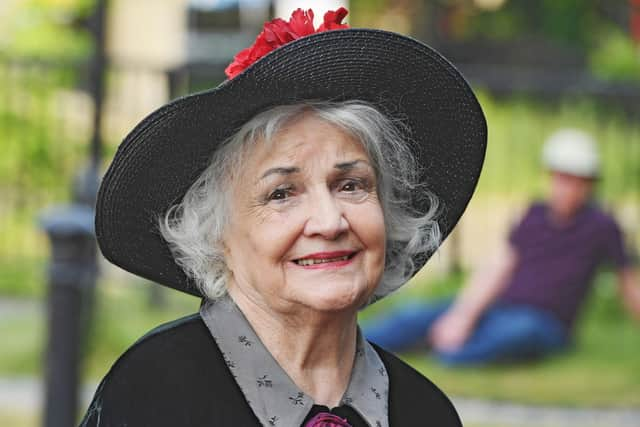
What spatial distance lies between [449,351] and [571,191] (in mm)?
1289

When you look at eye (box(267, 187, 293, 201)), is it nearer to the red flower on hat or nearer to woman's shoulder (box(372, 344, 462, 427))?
the red flower on hat

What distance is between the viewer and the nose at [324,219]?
2469 mm

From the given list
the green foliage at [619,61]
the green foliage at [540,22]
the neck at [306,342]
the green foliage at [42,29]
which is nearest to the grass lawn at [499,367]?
the green foliage at [619,61]

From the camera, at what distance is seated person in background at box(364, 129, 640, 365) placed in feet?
28.4

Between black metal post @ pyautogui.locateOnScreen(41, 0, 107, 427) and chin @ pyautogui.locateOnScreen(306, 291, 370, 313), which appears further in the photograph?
black metal post @ pyautogui.locateOnScreen(41, 0, 107, 427)

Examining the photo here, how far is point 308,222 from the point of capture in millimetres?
2479

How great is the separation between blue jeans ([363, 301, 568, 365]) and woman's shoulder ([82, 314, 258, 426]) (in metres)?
5.98

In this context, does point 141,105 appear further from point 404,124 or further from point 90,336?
point 404,124

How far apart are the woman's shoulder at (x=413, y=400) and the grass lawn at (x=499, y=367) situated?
17.5ft

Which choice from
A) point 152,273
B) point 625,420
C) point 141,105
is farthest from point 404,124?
point 141,105

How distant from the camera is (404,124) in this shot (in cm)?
274

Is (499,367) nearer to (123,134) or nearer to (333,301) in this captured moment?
(123,134)

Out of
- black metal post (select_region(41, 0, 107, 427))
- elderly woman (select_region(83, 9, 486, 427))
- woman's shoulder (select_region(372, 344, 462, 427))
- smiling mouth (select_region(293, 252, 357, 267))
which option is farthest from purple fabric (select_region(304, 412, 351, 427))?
black metal post (select_region(41, 0, 107, 427))

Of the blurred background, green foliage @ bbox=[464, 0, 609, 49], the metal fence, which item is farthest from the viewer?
green foliage @ bbox=[464, 0, 609, 49]
